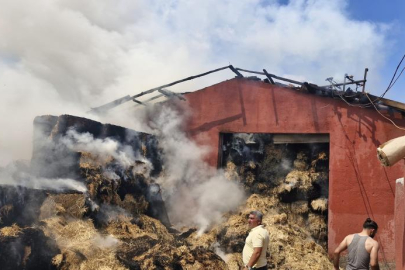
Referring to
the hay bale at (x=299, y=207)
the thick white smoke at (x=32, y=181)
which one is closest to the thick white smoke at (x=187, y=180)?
the hay bale at (x=299, y=207)

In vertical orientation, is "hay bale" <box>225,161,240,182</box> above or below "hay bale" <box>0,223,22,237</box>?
above

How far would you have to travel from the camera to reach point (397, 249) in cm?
678

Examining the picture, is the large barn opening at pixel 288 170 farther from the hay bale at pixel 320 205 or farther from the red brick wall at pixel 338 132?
the red brick wall at pixel 338 132

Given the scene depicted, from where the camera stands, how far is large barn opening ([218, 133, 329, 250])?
1208 centimetres

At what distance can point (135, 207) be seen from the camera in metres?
11.9

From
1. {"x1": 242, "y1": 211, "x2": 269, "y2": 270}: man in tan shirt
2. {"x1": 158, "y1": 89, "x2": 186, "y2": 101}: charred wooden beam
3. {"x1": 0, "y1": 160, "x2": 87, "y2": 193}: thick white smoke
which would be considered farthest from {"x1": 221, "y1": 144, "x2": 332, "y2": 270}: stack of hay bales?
{"x1": 242, "y1": 211, "x2": 269, "y2": 270}: man in tan shirt

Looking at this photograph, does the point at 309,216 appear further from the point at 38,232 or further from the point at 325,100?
the point at 38,232

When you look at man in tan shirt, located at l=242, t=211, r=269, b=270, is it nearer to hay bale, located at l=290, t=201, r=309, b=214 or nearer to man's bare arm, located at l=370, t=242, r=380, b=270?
man's bare arm, located at l=370, t=242, r=380, b=270

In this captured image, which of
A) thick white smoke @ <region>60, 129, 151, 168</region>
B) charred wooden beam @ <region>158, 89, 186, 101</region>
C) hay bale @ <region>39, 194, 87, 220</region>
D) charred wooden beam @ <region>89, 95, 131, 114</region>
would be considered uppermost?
charred wooden beam @ <region>158, 89, 186, 101</region>

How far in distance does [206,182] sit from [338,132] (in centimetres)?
466

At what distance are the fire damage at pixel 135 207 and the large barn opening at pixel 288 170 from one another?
1.3 inches

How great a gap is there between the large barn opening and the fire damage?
1.3 inches

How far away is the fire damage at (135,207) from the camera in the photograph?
8078 mm

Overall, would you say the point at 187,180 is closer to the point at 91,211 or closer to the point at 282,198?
the point at 282,198
